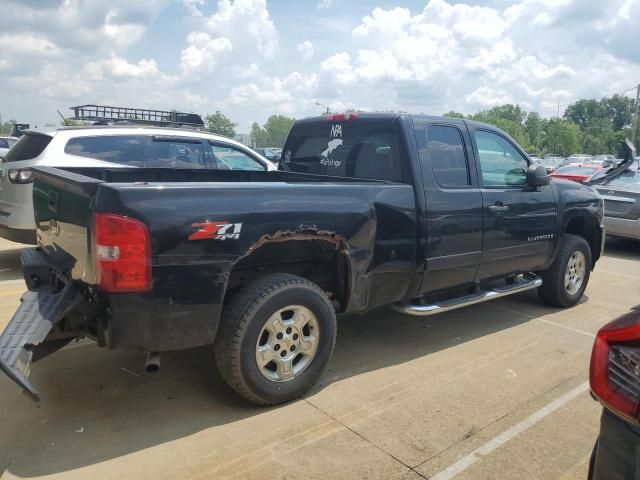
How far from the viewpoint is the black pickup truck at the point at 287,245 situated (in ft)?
9.39

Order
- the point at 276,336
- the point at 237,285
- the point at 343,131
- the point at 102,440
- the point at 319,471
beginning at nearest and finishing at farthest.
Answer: the point at 319,471
the point at 102,440
the point at 276,336
the point at 237,285
the point at 343,131

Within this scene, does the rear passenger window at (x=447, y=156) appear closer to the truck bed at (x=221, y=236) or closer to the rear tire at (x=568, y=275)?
the truck bed at (x=221, y=236)

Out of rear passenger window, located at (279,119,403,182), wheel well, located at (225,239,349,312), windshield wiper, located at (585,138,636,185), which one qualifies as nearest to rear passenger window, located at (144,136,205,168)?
rear passenger window, located at (279,119,403,182)

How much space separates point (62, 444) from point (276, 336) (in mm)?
1331

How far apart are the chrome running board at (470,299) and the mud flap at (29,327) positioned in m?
2.42

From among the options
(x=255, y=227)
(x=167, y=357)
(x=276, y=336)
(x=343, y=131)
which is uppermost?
(x=343, y=131)

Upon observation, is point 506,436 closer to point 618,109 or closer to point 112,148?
point 112,148

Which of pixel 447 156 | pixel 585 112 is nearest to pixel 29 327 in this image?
pixel 447 156

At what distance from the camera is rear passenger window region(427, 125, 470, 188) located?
436 centimetres

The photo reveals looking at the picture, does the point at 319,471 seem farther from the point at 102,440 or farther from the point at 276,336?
the point at 102,440

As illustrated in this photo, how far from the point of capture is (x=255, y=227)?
318 centimetres

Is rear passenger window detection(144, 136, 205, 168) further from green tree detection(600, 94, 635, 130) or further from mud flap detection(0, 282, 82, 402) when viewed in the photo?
green tree detection(600, 94, 635, 130)

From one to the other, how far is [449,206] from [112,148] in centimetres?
442

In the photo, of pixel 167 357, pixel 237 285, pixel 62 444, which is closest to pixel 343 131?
pixel 237 285
